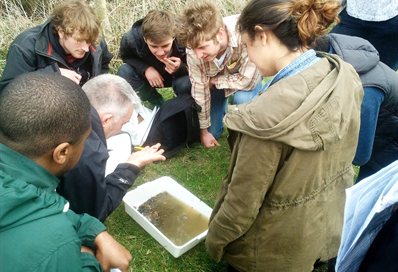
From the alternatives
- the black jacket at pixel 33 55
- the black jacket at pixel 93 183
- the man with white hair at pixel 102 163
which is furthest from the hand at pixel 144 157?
the black jacket at pixel 33 55

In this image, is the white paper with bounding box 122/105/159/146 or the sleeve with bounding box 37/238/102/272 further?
the white paper with bounding box 122/105/159/146

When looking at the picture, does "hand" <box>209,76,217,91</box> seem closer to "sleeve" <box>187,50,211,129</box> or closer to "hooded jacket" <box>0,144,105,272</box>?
"sleeve" <box>187,50,211,129</box>

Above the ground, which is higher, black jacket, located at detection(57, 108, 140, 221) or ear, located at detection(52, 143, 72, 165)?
ear, located at detection(52, 143, 72, 165)

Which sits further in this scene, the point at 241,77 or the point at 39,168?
A: the point at 241,77

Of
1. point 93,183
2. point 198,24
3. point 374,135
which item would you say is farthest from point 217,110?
point 93,183

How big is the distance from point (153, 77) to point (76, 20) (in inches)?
41.2

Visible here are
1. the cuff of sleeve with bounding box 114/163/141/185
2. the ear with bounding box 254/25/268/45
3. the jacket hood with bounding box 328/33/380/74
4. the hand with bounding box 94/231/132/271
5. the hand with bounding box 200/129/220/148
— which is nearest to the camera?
the ear with bounding box 254/25/268/45

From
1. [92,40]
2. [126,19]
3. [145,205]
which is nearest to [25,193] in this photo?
[145,205]

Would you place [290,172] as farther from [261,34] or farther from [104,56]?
[104,56]

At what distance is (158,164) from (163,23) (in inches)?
47.8

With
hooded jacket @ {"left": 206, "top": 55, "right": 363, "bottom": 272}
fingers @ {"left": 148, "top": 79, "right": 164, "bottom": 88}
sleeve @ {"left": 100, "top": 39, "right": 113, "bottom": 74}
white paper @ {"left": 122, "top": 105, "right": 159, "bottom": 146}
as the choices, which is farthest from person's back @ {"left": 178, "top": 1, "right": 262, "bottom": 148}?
hooded jacket @ {"left": 206, "top": 55, "right": 363, "bottom": 272}

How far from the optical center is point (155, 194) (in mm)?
2967

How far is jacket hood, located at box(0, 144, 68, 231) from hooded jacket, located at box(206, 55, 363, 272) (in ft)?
2.39

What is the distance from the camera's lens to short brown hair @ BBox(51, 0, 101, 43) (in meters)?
3.05
